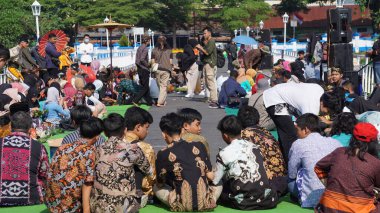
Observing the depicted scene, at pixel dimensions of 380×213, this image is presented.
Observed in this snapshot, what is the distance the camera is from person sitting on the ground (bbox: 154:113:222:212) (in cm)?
659

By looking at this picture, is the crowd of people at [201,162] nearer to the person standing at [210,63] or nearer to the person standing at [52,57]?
the person standing at [210,63]

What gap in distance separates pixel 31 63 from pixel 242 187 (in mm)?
10541

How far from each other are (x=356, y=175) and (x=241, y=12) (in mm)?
59145

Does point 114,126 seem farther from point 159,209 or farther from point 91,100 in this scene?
point 91,100

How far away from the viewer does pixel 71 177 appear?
6398mm

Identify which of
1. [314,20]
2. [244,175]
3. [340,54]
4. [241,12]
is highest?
[241,12]

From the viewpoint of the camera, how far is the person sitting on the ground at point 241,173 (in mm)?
6728

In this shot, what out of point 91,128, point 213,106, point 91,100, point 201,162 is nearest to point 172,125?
point 201,162

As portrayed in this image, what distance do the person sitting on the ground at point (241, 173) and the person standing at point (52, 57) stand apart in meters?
10.2

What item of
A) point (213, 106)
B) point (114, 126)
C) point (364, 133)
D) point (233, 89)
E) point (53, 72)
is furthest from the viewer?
point (53, 72)

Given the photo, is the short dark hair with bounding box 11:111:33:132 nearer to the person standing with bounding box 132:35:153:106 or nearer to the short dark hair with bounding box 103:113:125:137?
the short dark hair with bounding box 103:113:125:137

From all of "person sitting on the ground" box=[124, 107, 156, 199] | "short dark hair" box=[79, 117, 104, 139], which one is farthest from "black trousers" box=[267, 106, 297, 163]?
"short dark hair" box=[79, 117, 104, 139]

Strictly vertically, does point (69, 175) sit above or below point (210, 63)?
below

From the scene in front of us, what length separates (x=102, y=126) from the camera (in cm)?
661
